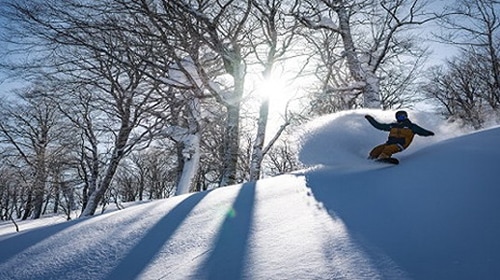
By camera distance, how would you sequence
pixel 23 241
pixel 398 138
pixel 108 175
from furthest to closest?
pixel 108 175
pixel 398 138
pixel 23 241

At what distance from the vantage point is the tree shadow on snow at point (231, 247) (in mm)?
1443

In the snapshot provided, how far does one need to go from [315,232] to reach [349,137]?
2.43 m

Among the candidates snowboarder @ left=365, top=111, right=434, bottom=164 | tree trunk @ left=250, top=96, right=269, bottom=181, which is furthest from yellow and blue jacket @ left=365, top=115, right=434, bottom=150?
tree trunk @ left=250, top=96, right=269, bottom=181

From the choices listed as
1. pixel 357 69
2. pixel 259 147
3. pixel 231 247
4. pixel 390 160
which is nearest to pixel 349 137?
pixel 390 160

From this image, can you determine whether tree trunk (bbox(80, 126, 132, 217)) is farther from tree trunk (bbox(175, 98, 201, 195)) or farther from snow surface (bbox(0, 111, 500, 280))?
snow surface (bbox(0, 111, 500, 280))

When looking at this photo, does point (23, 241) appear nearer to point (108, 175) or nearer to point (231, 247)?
point (231, 247)

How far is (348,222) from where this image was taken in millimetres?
1758

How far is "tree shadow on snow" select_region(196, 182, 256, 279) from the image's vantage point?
144 cm

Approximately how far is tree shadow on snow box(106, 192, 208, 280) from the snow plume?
65.6 inches

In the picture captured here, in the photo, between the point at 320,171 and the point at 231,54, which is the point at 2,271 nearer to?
the point at 320,171

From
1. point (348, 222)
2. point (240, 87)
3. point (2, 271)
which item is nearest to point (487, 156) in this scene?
point (348, 222)

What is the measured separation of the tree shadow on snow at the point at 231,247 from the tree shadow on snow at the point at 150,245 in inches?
14.8

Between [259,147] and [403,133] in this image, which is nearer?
[403,133]

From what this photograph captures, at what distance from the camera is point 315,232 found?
1.67m
